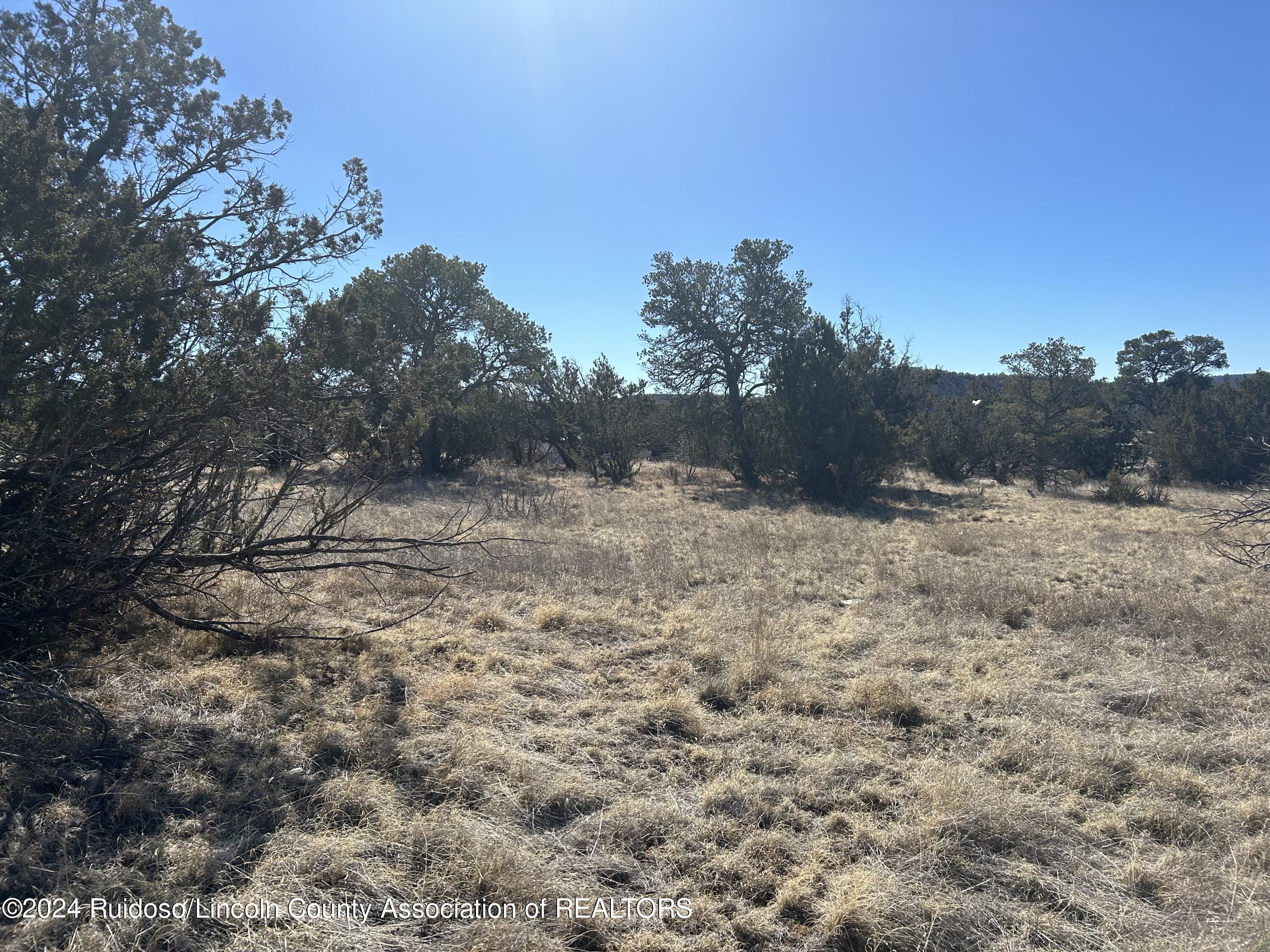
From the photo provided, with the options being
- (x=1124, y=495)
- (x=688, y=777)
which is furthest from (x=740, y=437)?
(x=688, y=777)

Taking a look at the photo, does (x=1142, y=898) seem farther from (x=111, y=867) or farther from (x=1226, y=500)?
(x=1226, y=500)

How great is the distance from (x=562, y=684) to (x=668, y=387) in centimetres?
1821

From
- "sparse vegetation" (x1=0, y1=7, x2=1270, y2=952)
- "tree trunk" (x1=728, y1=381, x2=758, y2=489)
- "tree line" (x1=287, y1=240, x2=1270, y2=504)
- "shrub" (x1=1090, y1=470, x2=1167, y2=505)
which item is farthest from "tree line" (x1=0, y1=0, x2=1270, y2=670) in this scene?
"shrub" (x1=1090, y1=470, x2=1167, y2=505)

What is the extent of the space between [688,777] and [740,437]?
17.9 meters

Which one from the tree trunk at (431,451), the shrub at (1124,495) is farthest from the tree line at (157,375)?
the shrub at (1124,495)

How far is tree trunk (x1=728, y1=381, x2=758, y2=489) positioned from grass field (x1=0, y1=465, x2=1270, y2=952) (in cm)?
1358

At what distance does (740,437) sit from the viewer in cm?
2086

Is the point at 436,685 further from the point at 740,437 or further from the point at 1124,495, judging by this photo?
the point at 1124,495

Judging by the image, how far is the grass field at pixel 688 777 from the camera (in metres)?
2.45

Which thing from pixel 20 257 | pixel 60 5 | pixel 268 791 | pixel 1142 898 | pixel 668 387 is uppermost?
pixel 60 5

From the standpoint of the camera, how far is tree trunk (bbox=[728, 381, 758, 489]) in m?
20.5

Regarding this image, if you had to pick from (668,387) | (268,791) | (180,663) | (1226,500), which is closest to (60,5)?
(180,663)

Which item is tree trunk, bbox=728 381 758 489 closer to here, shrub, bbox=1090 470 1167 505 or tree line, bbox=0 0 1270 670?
shrub, bbox=1090 470 1167 505

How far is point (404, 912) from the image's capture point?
2418mm
